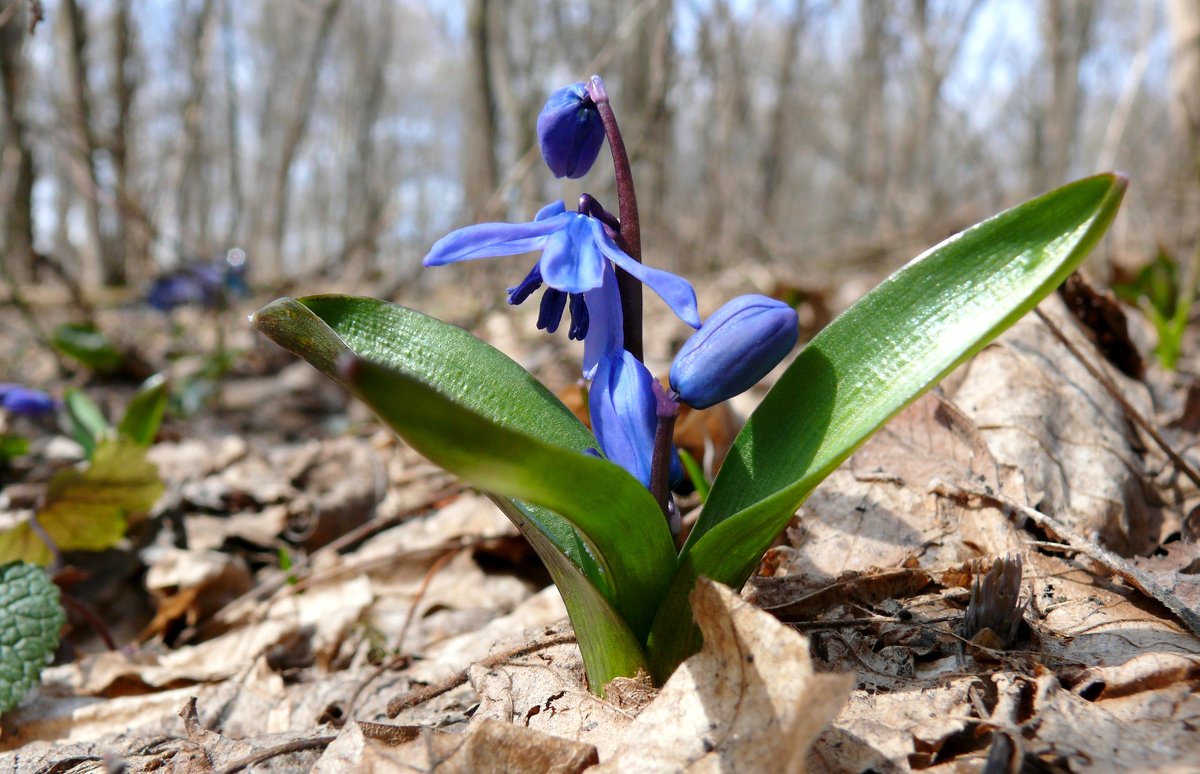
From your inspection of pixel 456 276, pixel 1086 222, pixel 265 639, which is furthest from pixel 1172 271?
pixel 456 276

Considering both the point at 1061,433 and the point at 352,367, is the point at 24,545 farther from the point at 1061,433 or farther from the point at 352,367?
the point at 1061,433

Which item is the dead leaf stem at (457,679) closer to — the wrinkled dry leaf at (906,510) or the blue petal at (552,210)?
the wrinkled dry leaf at (906,510)

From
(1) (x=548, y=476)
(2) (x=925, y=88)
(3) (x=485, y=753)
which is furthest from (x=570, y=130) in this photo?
(2) (x=925, y=88)

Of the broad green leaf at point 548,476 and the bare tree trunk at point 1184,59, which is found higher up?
the bare tree trunk at point 1184,59

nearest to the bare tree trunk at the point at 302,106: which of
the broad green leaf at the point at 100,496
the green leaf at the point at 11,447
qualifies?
the green leaf at the point at 11,447

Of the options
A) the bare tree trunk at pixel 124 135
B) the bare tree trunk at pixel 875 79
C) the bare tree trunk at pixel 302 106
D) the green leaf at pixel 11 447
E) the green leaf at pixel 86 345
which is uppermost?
the bare tree trunk at pixel 875 79

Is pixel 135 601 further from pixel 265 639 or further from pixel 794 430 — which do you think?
pixel 794 430
